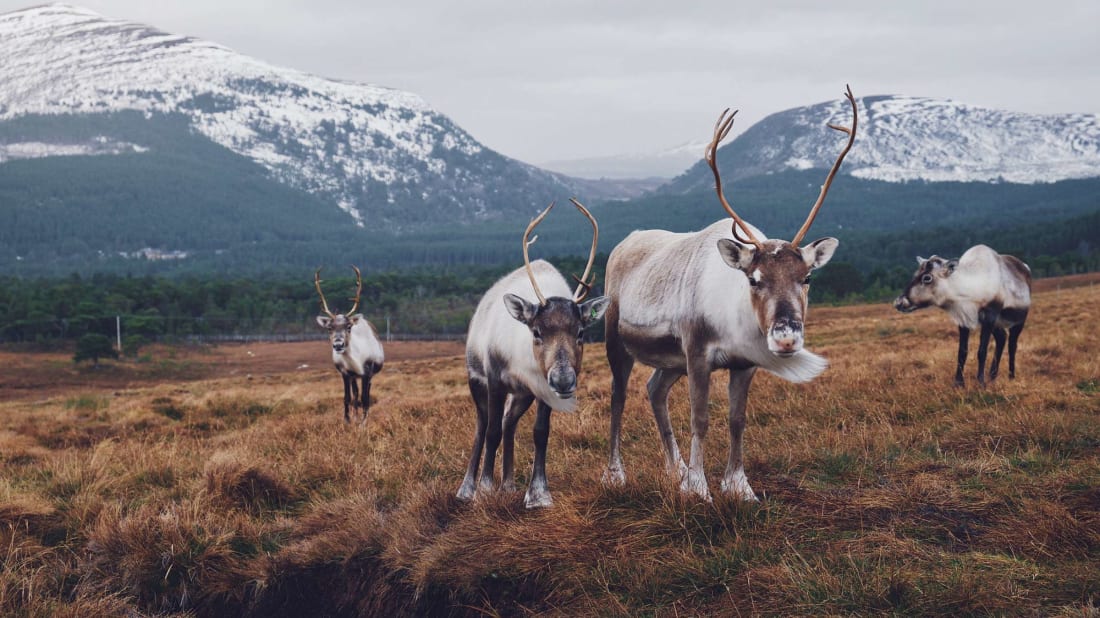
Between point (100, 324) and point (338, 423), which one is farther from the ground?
point (338, 423)

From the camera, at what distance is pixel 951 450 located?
24.6 feet

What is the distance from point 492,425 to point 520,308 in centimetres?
127

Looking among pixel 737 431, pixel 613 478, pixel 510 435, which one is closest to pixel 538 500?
pixel 613 478

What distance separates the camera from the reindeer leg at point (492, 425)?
23.9 ft

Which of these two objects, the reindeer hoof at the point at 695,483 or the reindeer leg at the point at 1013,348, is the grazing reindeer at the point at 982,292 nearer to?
the reindeer leg at the point at 1013,348

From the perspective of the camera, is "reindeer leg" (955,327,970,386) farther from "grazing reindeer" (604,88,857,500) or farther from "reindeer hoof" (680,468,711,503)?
"reindeer hoof" (680,468,711,503)

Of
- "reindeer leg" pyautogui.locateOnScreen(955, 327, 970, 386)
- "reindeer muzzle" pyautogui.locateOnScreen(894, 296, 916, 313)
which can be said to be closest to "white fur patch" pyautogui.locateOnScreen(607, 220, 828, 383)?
"reindeer leg" pyautogui.locateOnScreen(955, 327, 970, 386)

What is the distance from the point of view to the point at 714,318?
21.1ft

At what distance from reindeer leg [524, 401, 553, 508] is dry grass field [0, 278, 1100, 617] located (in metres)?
0.15

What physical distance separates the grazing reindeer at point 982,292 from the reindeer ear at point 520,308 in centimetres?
816

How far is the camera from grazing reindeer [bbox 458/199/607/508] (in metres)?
6.52

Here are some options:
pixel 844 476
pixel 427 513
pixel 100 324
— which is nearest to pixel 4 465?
pixel 427 513

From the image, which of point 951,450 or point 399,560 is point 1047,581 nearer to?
point 951,450

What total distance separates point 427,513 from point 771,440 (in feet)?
11.8
